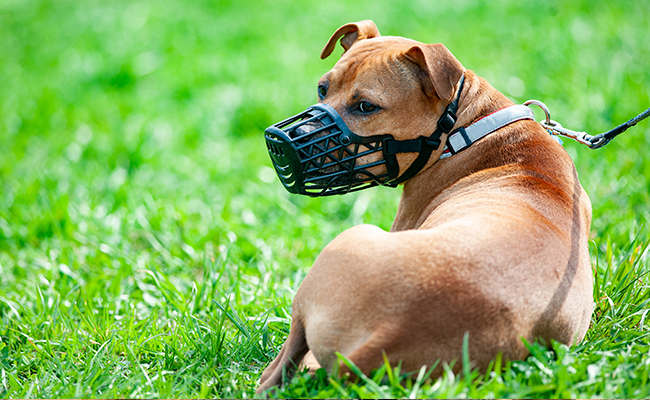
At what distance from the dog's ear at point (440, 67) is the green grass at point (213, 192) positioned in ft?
4.10

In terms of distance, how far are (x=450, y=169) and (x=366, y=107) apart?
53cm

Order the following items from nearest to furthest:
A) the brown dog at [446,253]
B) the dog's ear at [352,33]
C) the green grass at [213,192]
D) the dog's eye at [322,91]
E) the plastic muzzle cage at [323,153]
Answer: the brown dog at [446,253] < the green grass at [213,192] < the plastic muzzle cage at [323,153] < the dog's eye at [322,91] < the dog's ear at [352,33]

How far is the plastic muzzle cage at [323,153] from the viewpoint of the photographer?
275 cm

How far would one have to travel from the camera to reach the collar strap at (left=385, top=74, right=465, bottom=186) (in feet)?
9.56

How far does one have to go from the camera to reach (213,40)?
9797mm

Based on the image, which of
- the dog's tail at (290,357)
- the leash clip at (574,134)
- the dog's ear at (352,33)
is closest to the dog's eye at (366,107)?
the dog's ear at (352,33)

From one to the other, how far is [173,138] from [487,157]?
491 cm

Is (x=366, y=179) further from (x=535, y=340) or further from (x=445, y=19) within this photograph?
(x=445, y=19)

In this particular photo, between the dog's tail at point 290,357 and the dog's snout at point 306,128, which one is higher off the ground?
the dog's snout at point 306,128

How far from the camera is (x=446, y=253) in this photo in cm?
212

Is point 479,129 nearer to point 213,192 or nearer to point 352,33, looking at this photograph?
point 352,33

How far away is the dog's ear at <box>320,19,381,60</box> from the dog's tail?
1780 millimetres

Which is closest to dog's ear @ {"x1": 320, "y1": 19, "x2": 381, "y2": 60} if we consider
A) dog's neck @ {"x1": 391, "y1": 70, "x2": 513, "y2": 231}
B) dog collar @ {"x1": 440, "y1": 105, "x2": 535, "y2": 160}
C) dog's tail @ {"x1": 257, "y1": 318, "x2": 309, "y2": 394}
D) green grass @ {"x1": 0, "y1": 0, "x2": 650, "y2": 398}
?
dog's neck @ {"x1": 391, "y1": 70, "x2": 513, "y2": 231}

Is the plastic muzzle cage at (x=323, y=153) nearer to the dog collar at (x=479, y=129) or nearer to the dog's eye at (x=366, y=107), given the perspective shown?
the dog's eye at (x=366, y=107)
